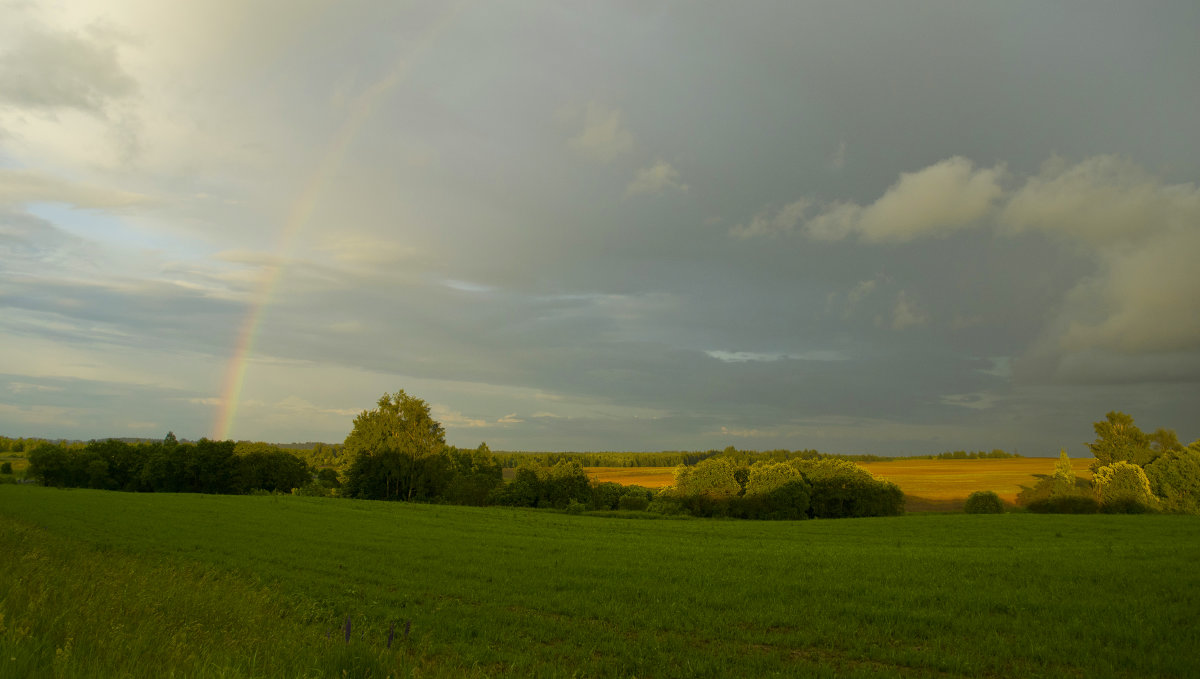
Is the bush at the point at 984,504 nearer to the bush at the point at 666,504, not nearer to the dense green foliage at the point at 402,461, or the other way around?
the bush at the point at 666,504

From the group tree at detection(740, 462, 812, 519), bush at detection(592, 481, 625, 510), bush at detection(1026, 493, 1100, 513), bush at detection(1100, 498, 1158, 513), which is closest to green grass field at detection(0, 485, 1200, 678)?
tree at detection(740, 462, 812, 519)

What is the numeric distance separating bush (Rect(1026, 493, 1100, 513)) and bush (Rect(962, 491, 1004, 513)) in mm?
3514

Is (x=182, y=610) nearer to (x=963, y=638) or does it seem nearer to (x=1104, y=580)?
(x=963, y=638)

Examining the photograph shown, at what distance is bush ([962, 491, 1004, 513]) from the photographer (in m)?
62.3

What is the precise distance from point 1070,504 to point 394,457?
76138mm

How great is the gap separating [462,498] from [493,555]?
183ft

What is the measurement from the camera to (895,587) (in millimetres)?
16141

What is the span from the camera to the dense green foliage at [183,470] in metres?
86.7

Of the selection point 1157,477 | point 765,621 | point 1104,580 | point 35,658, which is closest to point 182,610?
point 35,658

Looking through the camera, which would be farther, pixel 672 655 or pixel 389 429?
pixel 389 429

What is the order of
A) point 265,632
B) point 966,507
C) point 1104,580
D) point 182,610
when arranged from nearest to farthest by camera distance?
point 265,632
point 182,610
point 1104,580
point 966,507

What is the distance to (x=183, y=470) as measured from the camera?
8656cm

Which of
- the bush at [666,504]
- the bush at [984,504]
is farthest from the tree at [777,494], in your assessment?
the bush at [984,504]

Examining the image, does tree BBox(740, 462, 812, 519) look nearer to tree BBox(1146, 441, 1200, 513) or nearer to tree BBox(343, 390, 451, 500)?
tree BBox(1146, 441, 1200, 513)
